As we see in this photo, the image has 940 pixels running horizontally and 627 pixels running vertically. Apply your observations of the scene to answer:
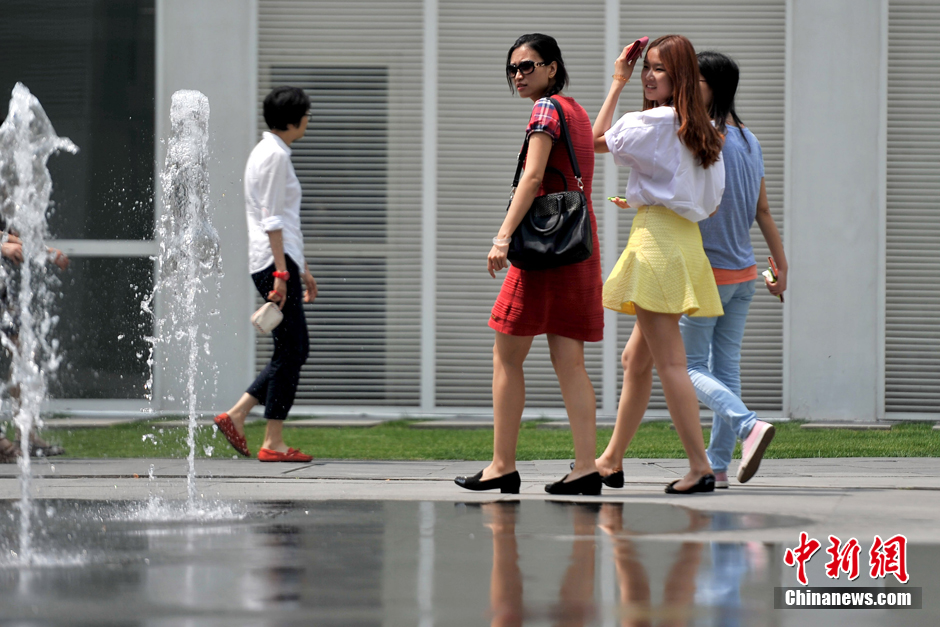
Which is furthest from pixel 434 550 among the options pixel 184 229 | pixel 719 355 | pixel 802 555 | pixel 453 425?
pixel 184 229

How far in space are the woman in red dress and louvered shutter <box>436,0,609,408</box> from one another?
450 centimetres

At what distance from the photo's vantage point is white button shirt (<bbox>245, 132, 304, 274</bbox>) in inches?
258

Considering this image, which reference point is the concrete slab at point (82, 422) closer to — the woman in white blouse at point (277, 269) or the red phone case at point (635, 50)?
the woman in white blouse at point (277, 269)

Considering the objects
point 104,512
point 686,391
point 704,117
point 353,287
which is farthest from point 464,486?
point 353,287

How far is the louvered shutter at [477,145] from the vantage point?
9.70 metres

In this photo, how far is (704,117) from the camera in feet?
16.6

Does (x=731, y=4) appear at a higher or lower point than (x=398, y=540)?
higher

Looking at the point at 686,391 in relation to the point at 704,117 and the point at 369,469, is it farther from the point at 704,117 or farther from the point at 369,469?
the point at 369,469

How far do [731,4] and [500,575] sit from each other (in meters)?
7.33

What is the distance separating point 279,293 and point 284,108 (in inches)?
44.1

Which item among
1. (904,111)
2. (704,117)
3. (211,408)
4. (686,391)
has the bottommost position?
(211,408)

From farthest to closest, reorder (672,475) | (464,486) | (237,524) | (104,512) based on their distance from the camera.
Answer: (672,475) → (464,486) → (104,512) → (237,524)

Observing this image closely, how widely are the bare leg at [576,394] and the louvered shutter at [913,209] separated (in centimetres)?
527

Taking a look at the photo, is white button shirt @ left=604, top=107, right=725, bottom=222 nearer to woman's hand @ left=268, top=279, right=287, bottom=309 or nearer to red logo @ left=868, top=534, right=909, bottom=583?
red logo @ left=868, top=534, right=909, bottom=583
